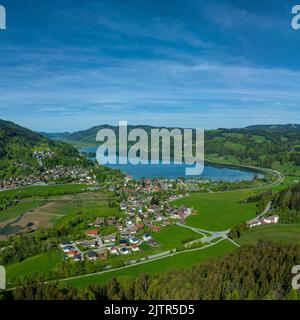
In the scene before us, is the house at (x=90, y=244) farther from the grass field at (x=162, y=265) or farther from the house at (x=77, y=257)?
the grass field at (x=162, y=265)

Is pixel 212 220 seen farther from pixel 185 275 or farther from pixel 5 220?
pixel 5 220

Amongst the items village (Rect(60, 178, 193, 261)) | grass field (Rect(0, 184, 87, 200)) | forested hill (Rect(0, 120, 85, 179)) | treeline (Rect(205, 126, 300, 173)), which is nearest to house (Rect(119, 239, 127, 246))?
village (Rect(60, 178, 193, 261))

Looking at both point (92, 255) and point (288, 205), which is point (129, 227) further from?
point (288, 205)

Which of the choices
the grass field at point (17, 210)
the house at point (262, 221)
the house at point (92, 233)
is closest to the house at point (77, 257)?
the house at point (92, 233)

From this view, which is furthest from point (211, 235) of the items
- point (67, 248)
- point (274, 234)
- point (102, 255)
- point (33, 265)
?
point (33, 265)
